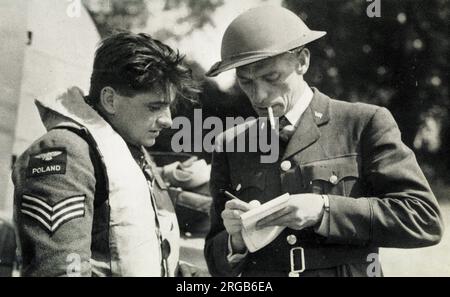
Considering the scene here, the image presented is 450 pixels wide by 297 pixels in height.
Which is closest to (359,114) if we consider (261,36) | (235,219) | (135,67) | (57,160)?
(261,36)

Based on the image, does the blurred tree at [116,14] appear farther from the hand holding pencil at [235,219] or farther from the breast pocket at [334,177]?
the breast pocket at [334,177]

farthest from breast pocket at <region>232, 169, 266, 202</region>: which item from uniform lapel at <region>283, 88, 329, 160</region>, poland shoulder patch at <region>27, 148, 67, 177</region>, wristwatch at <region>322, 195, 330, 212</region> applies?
poland shoulder patch at <region>27, 148, 67, 177</region>

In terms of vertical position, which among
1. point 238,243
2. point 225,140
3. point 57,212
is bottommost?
point 238,243

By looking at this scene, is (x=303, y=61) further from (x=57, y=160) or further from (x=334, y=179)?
(x=57, y=160)

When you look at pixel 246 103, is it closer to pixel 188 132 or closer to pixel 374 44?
pixel 188 132

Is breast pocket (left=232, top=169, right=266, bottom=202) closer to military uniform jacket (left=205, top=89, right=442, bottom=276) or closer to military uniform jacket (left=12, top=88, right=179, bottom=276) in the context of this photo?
military uniform jacket (left=205, top=89, right=442, bottom=276)

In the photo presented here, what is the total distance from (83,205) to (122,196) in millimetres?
154

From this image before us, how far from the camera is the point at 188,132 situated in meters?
2.51

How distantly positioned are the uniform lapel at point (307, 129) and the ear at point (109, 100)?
676 millimetres

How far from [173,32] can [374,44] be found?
2.74 ft

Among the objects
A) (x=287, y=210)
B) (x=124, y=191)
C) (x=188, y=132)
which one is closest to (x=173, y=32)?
(x=188, y=132)

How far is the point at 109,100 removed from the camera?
2316 millimetres

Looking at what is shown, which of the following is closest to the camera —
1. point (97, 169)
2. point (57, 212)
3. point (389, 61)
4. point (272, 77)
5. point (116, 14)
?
point (57, 212)

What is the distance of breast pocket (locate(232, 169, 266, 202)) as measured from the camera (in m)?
2.29
